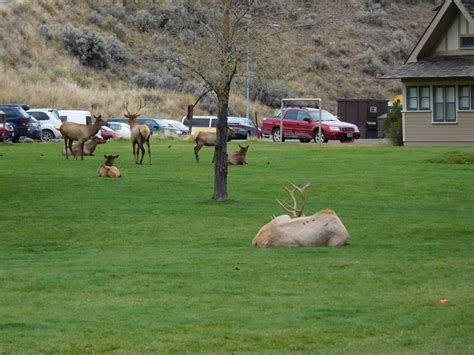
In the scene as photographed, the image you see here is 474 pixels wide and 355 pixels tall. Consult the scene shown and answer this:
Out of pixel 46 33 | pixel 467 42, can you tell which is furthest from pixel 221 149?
pixel 46 33

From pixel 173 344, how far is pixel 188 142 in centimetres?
4265

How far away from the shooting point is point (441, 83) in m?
49.3

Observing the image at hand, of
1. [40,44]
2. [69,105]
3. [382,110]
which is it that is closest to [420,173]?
[382,110]

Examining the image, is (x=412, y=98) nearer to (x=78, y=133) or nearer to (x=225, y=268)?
(x=78, y=133)

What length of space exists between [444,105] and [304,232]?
3380 centimetres

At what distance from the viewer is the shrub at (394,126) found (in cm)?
5138

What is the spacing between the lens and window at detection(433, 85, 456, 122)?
162ft

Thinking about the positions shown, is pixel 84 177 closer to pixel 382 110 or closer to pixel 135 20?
→ pixel 382 110

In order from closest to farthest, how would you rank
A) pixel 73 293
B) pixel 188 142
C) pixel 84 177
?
pixel 73 293 < pixel 84 177 < pixel 188 142

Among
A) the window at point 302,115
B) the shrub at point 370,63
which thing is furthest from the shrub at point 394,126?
the shrub at point 370,63

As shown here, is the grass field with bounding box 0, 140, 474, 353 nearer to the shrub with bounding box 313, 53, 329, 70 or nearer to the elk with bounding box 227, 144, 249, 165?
the elk with bounding box 227, 144, 249, 165

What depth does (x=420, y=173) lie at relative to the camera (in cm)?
3244

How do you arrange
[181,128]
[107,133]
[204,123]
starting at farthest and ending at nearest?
1. [204,123]
2. [181,128]
3. [107,133]

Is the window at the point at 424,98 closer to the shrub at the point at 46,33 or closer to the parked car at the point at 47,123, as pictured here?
the parked car at the point at 47,123
